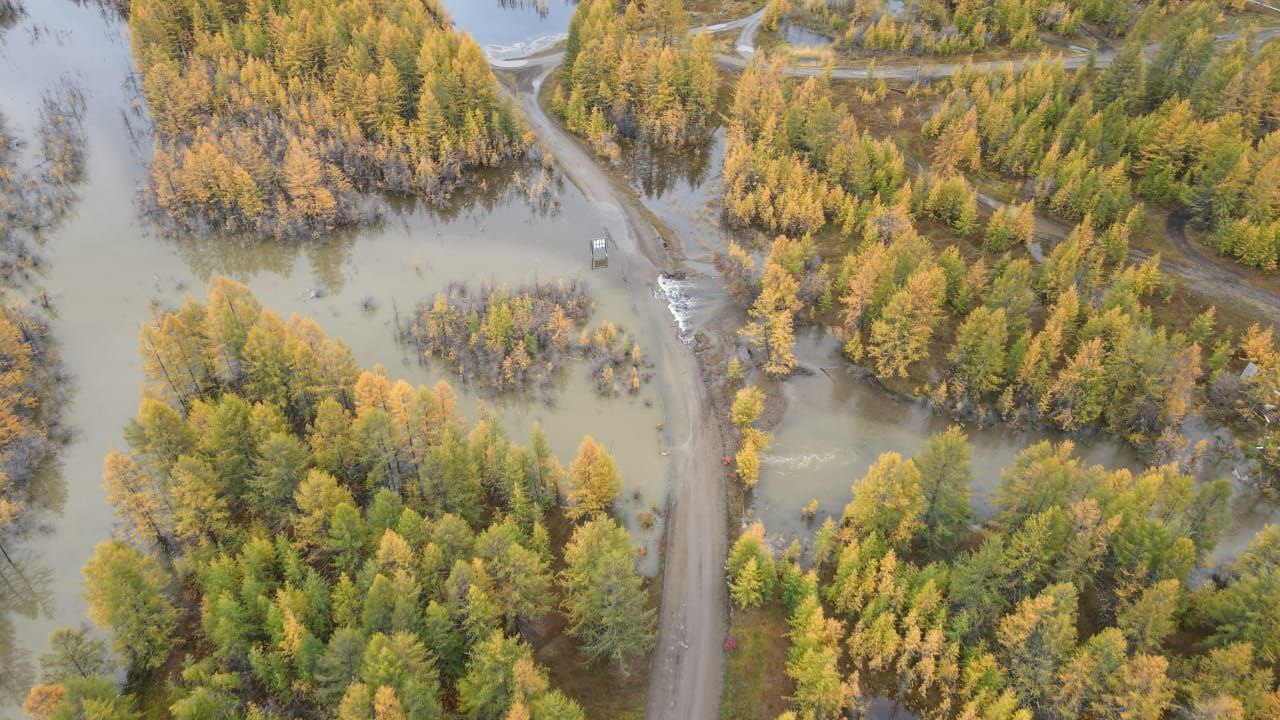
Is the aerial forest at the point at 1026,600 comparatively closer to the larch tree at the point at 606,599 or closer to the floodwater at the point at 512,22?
the larch tree at the point at 606,599

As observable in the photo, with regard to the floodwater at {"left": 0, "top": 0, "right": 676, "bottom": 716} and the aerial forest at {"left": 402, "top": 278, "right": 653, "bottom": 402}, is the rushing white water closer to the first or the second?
the floodwater at {"left": 0, "top": 0, "right": 676, "bottom": 716}

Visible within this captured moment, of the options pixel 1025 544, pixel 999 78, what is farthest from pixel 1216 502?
pixel 999 78

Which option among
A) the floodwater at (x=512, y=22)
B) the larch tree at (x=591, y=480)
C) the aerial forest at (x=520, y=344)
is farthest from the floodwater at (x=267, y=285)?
the floodwater at (x=512, y=22)

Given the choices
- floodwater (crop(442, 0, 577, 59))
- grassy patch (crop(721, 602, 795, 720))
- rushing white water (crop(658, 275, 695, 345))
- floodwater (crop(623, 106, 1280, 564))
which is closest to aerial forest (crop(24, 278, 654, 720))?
grassy patch (crop(721, 602, 795, 720))

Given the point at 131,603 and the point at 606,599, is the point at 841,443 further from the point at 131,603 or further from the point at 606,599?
the point at 131,603

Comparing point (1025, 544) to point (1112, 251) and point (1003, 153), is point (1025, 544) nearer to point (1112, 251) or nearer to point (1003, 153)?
point (1112, 251)

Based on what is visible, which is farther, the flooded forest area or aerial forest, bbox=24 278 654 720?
the flooded forest area
